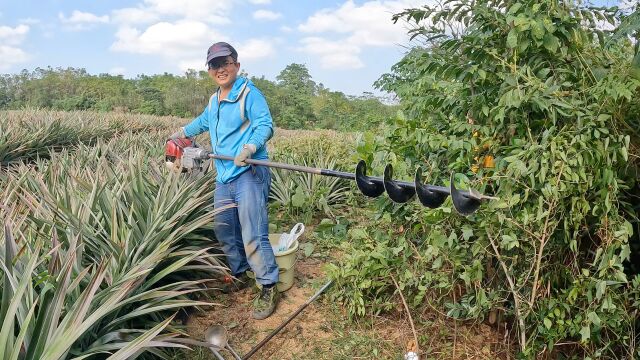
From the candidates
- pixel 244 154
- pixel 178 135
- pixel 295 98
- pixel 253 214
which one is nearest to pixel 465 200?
pixel 244 154

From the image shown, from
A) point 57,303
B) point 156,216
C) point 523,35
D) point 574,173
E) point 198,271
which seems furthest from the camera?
point 198,271

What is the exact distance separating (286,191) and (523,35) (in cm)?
378

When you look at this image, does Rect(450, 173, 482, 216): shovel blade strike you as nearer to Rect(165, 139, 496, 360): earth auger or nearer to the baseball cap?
Rect(165, 139, 496, 360): earth auger

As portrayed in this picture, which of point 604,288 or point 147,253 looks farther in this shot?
point 147,253

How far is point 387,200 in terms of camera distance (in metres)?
3.13

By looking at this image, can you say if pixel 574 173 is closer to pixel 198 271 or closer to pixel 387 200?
pixel 387 200

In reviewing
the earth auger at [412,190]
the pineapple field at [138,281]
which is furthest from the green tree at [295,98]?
the earth auger at [412,190]

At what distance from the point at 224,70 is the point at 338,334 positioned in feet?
6.68

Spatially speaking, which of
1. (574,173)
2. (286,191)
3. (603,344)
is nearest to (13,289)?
(574,173)

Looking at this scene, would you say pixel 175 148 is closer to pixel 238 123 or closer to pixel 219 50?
pixel 238 123

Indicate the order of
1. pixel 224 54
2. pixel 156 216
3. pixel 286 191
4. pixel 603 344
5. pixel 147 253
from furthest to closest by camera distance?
1. pixel 286 191
2. pixel 224 54
3. pixel 156 216
4. pixel 147 253
5. pixel 603 344

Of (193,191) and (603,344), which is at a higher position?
(193,191)

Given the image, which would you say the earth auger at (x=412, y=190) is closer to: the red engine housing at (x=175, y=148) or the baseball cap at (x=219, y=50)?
the baseball cap at (x=219, y=50)

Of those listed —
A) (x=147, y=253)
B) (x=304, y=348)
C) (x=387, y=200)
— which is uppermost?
(x=387, y=200)
